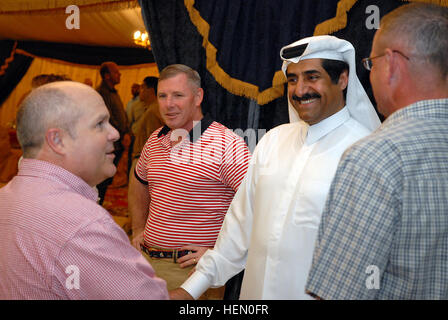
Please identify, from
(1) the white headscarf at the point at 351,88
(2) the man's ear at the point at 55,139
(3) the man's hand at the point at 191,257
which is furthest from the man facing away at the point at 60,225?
(1) the white headscarf at the point at 351,88

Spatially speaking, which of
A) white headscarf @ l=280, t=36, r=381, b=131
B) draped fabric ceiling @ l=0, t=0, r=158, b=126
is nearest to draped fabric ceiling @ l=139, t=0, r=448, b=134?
white headscarf @ l=280, t=36, r=381, b=131

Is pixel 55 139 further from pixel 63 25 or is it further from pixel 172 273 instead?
pixel 63 25

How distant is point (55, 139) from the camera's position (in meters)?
1.22

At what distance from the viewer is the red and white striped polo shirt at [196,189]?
2.19 m

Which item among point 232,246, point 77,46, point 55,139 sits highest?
point 77,46

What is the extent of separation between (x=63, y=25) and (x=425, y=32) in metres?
7.80

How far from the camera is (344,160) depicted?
1.12m

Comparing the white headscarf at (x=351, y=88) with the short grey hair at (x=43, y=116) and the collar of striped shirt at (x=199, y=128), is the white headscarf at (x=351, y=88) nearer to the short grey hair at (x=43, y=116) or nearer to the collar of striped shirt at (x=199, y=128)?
the collar of striped shirt at (x=199, y=128)

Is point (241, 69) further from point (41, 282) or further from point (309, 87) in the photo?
point (41, 282)

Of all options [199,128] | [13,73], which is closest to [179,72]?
[199,128]

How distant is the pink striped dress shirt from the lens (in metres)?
1.07

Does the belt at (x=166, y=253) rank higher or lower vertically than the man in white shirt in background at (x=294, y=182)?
lower

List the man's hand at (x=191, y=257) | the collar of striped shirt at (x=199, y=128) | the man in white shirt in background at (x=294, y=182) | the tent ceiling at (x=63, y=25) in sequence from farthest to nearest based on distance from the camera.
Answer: the tent ceiling at (x=63, y=25) → the collar of striped shirt at (x=199, y=128) → the man's hand at (x=191, y=257) → the man in white shirt in background at (x=294, y=182)

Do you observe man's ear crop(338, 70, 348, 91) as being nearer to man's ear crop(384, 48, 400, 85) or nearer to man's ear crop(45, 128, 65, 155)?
man's ear crop(384, 48, 400, 85)
